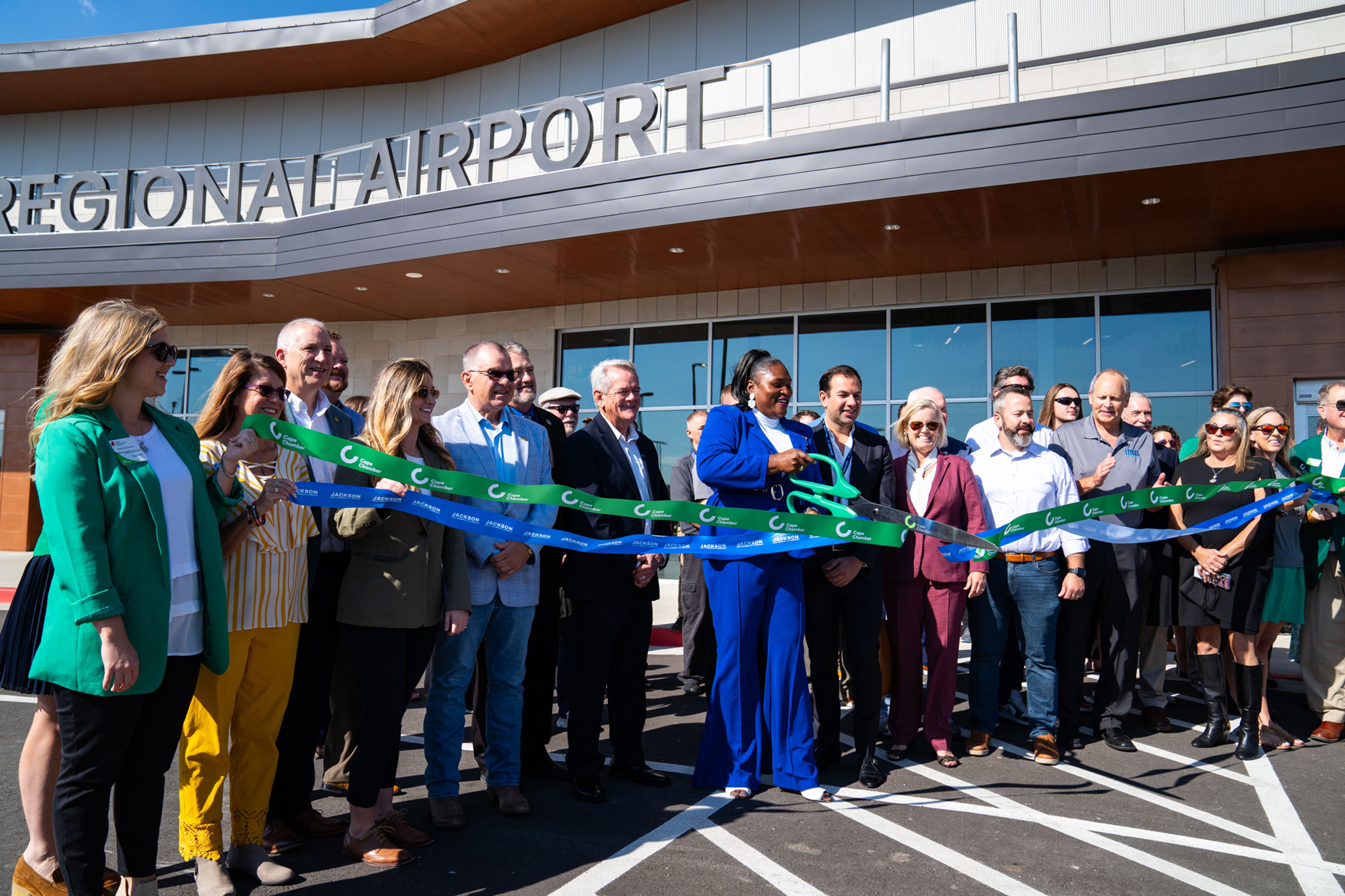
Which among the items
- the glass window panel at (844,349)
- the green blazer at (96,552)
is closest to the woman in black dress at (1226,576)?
the green blazer at (96,552)

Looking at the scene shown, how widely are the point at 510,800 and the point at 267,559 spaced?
1.59 m

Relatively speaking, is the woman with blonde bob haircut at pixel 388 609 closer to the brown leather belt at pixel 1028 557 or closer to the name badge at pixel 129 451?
the name badge at pixel 129 451

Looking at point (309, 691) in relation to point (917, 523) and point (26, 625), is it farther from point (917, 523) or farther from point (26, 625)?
point (917, 523)

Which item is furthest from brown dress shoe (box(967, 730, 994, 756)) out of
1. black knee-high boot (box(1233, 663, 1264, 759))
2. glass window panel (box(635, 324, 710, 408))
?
glass window panel (box(635, 324, 710, 408))

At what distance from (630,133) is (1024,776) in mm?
9048

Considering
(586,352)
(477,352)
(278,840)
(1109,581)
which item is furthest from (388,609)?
(586,352)

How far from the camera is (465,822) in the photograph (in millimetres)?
3750

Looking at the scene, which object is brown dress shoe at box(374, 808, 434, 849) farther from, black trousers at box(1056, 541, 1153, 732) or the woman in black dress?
the woman in black dress

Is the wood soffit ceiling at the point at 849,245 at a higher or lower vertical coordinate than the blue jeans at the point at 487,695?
higher

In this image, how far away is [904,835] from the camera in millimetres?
3676

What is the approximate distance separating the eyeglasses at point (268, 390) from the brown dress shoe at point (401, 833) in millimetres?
1745

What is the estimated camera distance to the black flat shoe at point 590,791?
4.07 metres

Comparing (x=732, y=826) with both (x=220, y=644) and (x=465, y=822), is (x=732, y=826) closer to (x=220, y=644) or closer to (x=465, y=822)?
(x=465, y=822)

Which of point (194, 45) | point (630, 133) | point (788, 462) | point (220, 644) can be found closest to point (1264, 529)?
point (788, 462)
